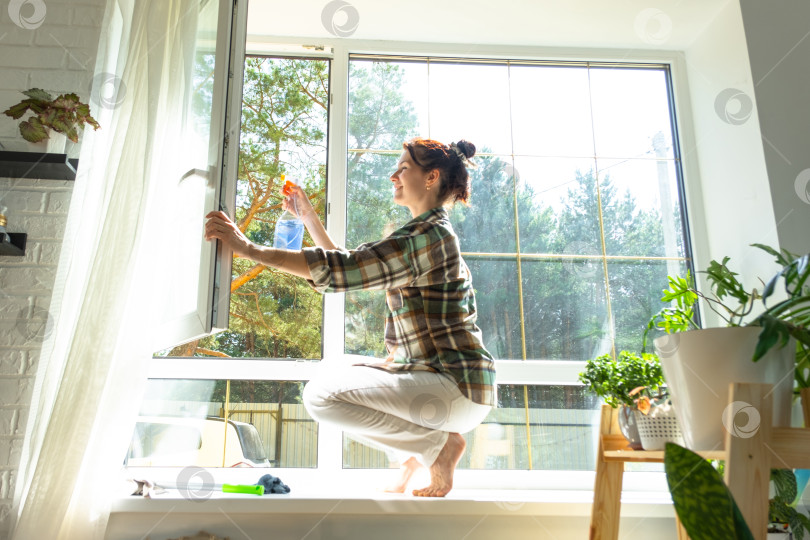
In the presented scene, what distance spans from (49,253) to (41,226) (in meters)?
0.08

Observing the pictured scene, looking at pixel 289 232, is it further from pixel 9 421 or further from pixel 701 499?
pixel 701 499

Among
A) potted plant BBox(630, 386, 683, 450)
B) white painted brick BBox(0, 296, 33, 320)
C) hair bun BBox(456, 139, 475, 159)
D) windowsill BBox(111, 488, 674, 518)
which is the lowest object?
windowsill BBox(111, 488, 674, 518)

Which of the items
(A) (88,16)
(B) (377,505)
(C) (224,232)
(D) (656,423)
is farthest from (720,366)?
(A) (88,16)

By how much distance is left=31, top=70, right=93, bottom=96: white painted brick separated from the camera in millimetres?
1877

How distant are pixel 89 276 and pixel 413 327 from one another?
0.80 m

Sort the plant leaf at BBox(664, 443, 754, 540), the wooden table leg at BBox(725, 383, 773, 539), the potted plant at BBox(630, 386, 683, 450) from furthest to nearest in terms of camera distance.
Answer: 1. the potted plant at BBox(630, 386, 683, 450)
2. the wooden table leg at BBox(725, 383, 773, 539)
3. the plant leaf at BBox(664, 443, 754, 540)

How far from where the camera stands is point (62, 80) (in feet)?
6.19

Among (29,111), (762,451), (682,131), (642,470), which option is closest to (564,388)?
(642,470)

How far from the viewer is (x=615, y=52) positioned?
7.97 ft

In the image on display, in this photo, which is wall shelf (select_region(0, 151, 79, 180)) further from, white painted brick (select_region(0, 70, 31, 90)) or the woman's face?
the woman's face

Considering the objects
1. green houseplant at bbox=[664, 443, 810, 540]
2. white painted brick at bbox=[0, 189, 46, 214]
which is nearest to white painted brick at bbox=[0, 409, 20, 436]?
white painted brick at bbox=[0, 189, 46, 214]

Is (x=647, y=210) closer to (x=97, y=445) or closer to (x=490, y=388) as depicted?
(x=490, y=388)

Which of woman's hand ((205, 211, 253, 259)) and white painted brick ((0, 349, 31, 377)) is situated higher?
woman's hand ((205, 211, 253, 259))

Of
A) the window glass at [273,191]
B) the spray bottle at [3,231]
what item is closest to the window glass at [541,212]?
the window glass at [273,191]
